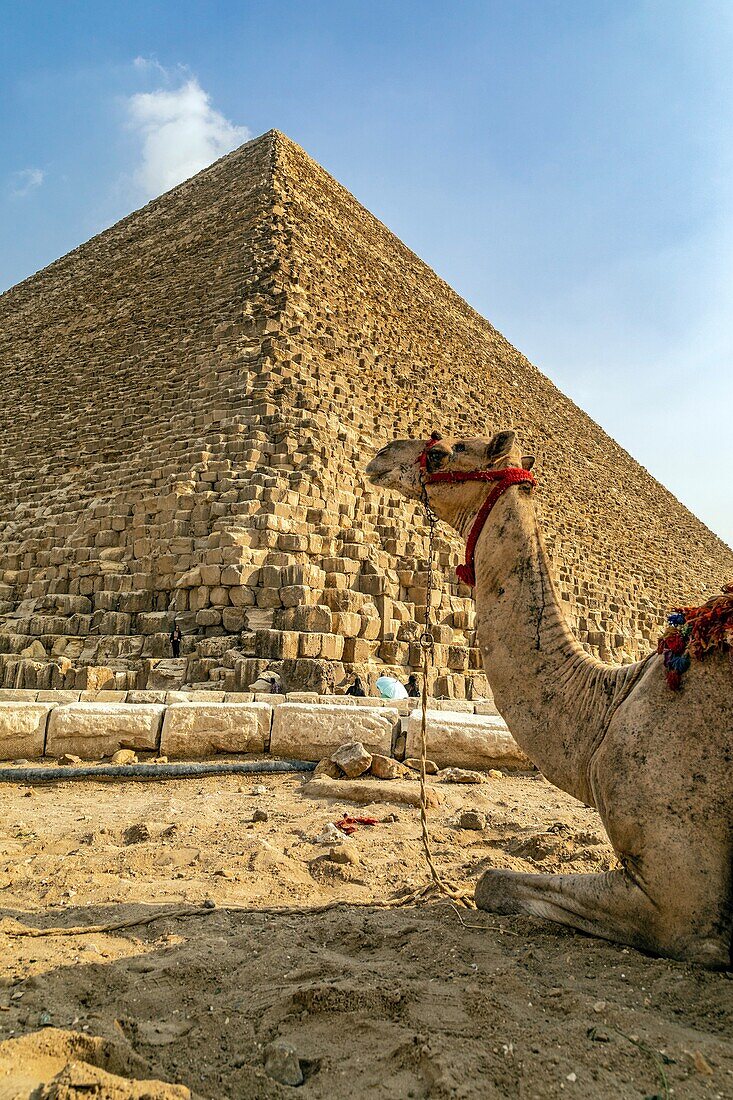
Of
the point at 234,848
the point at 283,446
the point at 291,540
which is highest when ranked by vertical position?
the point at 283,446

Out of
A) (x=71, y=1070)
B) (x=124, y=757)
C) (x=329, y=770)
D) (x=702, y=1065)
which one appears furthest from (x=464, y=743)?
(x=71, y=1070)

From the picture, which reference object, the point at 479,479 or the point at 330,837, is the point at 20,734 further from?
the point at 479,479

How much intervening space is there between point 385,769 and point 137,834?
1727mm

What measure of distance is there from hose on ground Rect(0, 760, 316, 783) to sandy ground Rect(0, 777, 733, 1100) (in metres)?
1.25

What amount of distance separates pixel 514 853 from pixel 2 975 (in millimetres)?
2090

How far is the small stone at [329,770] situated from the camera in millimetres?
4328

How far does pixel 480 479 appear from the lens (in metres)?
2.50

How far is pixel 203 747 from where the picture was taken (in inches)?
187

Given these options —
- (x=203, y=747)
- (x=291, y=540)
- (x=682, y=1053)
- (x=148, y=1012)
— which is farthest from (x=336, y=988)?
(x=291, y=540)

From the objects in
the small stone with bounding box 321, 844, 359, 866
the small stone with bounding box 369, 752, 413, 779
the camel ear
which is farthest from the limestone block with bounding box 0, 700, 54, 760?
the camel ear

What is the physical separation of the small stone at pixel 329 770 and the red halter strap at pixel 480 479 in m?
2.29

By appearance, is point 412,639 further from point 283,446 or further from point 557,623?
point 557,623

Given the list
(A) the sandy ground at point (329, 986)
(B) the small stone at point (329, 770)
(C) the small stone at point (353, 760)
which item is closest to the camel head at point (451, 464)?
(A) the sandy ground at point (329, 986)

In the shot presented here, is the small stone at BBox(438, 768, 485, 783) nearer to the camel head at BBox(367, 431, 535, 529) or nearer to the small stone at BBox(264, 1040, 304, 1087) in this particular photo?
the camel head at BBox(367, 431, 535, 529)
